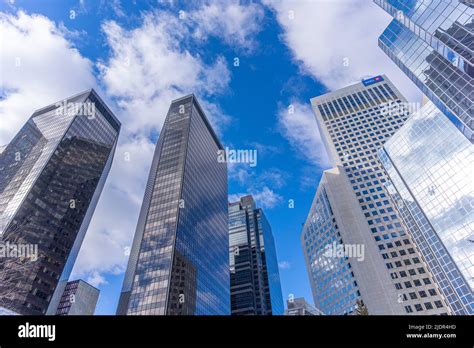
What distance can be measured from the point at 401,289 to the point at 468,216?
3126 centimetres

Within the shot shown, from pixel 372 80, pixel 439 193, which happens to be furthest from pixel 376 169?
pixel 372 80

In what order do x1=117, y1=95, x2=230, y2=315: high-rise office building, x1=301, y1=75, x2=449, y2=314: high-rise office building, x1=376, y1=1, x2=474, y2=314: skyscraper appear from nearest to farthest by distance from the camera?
1. x1=376, y1=1, x2=474, y2=314: skyscraper
2. x1=117, y1=95, x2=230, y2=315: high-rise office building
3. x1=301, y1=75, x2=449, y2=314: high-rise office building

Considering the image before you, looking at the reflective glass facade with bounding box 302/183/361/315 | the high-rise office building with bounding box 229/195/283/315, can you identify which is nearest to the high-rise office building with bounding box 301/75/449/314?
the reflective glass facade with bounding box 302/183/361/315

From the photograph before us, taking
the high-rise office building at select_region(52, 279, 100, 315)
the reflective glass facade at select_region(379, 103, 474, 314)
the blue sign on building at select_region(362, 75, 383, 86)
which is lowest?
the reflective glass facade at select_region(379, 103, 474, 314)

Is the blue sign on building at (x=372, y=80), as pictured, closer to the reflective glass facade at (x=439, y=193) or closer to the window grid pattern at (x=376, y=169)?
the window grid pattern at (x=376, y=169)

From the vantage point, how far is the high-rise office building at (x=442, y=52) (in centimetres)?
4569

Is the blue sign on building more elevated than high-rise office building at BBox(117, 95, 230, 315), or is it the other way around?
the blue sign on building

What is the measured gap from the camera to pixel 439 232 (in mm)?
59094

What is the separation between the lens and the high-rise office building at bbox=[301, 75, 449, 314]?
2985 inches

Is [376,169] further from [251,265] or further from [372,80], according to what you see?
[251,265]

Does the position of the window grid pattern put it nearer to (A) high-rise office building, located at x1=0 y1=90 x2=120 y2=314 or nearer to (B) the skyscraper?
(B) the skyscraper

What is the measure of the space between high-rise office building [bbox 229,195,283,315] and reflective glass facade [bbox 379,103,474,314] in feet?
302

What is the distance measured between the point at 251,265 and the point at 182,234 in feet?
283
